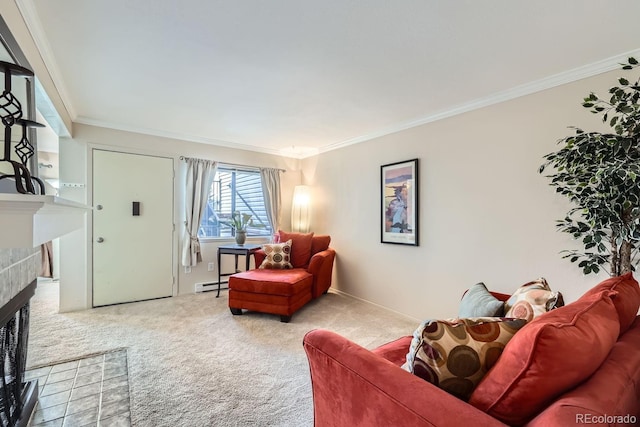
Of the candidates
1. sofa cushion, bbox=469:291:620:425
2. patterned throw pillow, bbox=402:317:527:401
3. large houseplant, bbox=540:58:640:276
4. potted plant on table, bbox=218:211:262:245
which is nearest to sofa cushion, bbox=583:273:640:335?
sofa cushion, bbox=469:291:620:425

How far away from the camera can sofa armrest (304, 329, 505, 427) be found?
2.59ft

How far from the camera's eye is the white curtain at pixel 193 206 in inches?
162

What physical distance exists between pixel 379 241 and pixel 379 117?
4.93 feet

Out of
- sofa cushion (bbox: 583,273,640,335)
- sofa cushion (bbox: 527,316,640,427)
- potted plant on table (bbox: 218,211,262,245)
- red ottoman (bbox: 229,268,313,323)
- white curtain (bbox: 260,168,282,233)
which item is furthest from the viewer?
white curtain (bbox: 260,168,282,233)

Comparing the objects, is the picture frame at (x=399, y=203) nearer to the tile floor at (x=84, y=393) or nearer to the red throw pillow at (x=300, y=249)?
the red throw pillow at (x=300, y=249)

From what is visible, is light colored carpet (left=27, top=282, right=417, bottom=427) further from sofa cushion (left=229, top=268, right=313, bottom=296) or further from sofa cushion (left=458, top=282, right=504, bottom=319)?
sofa cushion (left=458, top=282, right=504, bottom=319)

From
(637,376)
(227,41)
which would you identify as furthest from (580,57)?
(227,41)

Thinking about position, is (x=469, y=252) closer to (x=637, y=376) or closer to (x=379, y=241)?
(x=379, y=241)

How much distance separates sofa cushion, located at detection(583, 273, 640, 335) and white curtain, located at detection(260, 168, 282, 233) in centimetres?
413

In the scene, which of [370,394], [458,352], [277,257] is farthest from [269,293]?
[458,352]

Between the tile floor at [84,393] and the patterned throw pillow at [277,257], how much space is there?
5.79ft

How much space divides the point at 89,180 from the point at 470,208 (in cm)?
427

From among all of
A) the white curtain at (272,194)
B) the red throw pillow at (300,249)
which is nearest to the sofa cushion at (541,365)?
the red throw pillow at (300,249)

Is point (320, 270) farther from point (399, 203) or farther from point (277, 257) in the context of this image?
point (399, 203)
